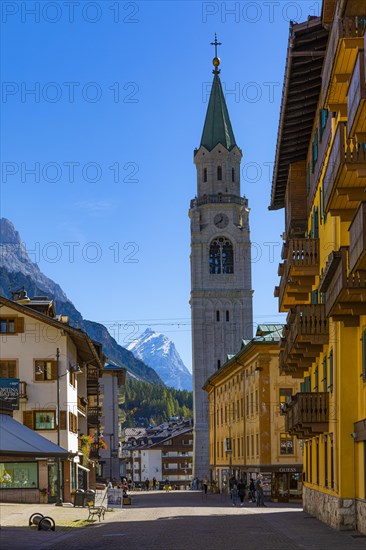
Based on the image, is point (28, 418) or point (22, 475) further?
point (28, 418)

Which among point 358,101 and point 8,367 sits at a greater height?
point 358,101

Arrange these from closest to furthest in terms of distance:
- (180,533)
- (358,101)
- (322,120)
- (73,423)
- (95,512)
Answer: (358,101) < (180,533) < (322,120) < (95,512) < (73,423)

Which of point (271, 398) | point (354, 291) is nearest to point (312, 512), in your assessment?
point (354, 291)

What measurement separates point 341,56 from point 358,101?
4993 mm

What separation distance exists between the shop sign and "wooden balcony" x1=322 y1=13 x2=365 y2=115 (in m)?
36.3

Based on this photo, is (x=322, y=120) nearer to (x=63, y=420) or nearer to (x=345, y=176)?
(x=345, y=176)

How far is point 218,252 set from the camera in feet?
519

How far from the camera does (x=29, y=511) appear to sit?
49.0 m

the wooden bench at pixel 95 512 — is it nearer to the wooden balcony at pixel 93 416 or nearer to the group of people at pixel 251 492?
the group of people at pixel 251 492

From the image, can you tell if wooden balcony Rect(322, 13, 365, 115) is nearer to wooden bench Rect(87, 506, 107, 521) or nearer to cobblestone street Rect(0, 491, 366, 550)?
cobblestone street Rect(0, 491, 366, 550)

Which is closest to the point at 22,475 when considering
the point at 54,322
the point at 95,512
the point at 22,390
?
the point at 22,390

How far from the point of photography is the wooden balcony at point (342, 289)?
26.5 metres

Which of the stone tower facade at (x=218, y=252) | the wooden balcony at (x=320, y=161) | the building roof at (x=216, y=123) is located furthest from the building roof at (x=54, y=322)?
the building roof at (x=216, y=123)

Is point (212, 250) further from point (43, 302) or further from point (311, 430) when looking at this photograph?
point (311, 430)
